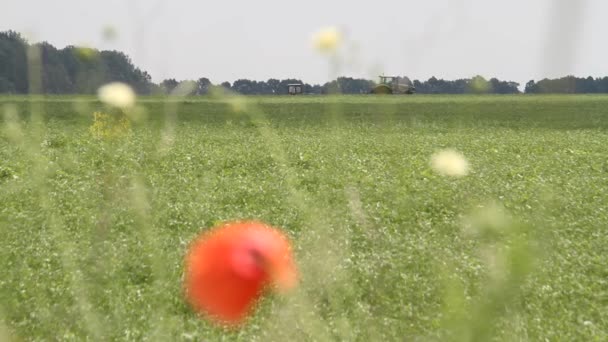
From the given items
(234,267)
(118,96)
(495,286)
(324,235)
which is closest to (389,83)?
(118,96)

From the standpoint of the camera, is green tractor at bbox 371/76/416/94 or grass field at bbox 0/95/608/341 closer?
green tractor at bbox 371/76/416/94

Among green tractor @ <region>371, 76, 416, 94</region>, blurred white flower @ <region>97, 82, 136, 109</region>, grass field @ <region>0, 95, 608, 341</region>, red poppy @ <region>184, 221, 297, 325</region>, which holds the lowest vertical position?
grass field @ <region>0, 95, 608, 341</region>

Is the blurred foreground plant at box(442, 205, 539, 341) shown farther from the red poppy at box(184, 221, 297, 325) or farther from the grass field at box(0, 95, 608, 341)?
the red poppy at box(184, 221, 297, 325)

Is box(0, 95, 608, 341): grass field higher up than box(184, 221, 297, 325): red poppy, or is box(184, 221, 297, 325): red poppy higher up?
box(184, 221, 297, 325): red poppy

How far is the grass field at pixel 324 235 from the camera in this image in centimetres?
559

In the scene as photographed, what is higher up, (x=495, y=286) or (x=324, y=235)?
(x=495, y=286)

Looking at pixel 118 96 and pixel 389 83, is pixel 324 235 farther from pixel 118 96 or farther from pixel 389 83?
pixel 118 96

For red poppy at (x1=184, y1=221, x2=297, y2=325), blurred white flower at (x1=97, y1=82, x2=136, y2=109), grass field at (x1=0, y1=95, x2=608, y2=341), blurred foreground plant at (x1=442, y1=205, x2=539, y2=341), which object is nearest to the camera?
blurred foreground plant at (x1=442, y1=205, x2=539, y2=341)

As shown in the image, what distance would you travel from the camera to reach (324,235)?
22.6ft

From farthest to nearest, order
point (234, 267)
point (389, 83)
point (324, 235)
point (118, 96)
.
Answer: point (324, 235) < point (389, 83) < point (118, 96) < point (234, 267)

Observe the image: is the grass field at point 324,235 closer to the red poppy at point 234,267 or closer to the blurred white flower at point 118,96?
the red poppy at point 234,267

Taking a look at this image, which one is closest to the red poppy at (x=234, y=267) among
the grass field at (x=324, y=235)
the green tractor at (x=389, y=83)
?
the grass field at (x=324, y=235)

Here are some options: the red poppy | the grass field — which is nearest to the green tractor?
the grass field

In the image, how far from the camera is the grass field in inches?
220
